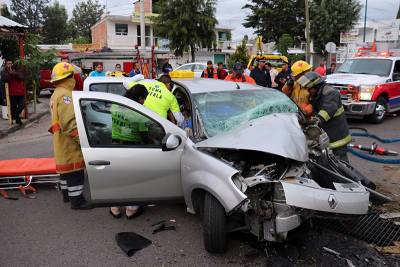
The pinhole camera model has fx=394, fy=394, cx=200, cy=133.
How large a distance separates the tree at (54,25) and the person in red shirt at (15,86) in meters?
56.7

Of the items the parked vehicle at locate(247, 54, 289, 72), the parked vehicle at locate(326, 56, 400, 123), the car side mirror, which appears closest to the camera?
the car side mirror

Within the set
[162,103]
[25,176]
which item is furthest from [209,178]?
[25,176]

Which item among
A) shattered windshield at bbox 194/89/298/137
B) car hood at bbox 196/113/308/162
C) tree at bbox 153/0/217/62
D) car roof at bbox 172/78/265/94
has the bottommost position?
car hood at bbox 196/113/308/162

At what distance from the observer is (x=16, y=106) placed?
11641 mm

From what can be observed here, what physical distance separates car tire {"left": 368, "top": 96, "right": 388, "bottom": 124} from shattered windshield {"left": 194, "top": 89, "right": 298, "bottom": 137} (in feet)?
21.9

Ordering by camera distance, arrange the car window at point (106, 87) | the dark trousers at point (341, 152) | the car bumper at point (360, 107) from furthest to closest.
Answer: the car bumper at point (360, 107)
the car window at point (106, 87)
the dark trousers at point (341, 152)

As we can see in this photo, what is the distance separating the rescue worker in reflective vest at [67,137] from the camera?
4324 millimetres

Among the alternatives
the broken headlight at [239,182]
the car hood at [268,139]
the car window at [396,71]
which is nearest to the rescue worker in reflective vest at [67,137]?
the car hood at [268,139]

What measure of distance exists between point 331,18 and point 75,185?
39.4 metres

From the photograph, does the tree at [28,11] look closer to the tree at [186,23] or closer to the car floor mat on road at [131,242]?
the tree at [186,23]

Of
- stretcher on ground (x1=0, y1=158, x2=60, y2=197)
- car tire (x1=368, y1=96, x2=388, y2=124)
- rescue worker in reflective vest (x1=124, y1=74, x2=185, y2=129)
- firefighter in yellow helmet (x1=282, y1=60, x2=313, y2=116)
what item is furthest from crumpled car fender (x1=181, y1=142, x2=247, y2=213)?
car tire (x1=368, y1=96, x2=388, y2=124)

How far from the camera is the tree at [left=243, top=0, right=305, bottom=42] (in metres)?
40.4

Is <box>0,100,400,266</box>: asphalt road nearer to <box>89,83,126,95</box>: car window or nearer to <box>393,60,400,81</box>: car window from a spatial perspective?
<box>89,83,126,95</box>: car window

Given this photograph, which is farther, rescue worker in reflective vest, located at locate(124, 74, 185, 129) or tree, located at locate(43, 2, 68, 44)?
tree, located at locate(43, 2, 68, 44)
